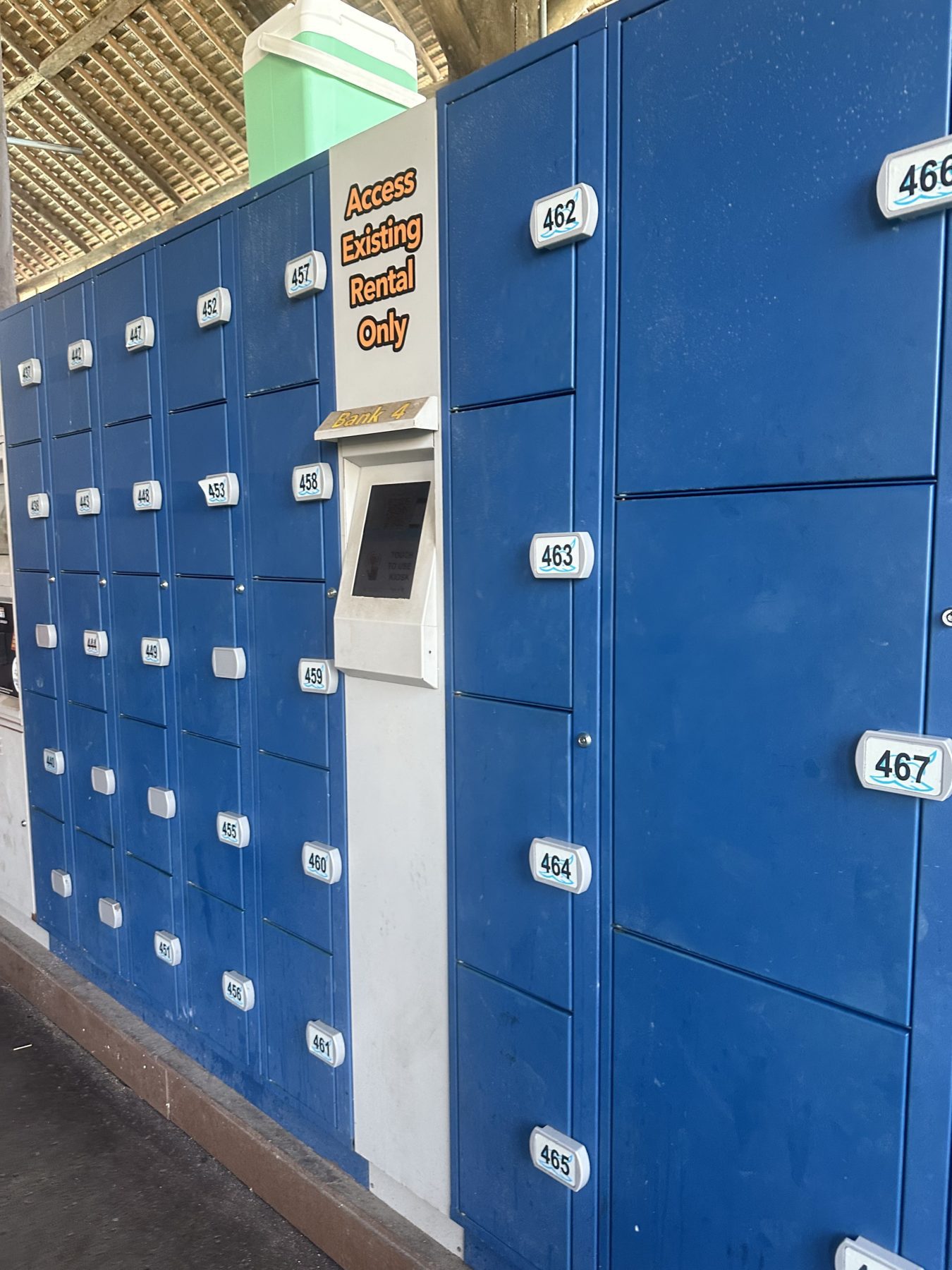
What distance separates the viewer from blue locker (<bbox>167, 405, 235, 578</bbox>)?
2150 millimetres

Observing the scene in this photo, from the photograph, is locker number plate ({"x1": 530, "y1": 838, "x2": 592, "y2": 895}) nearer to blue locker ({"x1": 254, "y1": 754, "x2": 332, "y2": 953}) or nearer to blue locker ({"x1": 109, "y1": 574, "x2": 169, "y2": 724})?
blue locker ({"x1": 254, "y1": 754, "x2": 332, "y2": 953})

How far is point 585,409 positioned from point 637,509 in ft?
0.60

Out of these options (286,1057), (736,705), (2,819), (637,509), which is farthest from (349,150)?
(2,819)

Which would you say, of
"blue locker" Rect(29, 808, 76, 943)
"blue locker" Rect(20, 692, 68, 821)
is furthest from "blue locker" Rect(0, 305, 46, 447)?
"blue locker" Rect(29, 808, 76, 943)

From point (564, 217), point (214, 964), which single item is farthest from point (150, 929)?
point (564, 217)

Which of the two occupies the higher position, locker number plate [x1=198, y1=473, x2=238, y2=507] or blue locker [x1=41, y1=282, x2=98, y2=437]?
blue locker [x1=41, y1=282, x2=98, y2=437]

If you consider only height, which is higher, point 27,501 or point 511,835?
point 27,501

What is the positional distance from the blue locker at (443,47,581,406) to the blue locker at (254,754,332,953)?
0.94 metres

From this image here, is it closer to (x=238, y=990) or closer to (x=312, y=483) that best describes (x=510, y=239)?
(x=312, y=483)

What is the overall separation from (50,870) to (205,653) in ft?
4.73

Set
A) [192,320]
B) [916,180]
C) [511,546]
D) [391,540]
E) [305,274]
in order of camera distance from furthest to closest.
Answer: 1. [192,320]
2. [305,274]
3. [391,540]
4. [511,546]
5. [916,180]

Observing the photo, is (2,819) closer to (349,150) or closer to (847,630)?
(349,150)

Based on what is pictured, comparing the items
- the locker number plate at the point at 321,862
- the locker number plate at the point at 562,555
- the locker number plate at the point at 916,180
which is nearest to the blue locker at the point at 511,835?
the locker number plate at the point at 562,555

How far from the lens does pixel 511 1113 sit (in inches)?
62.8
